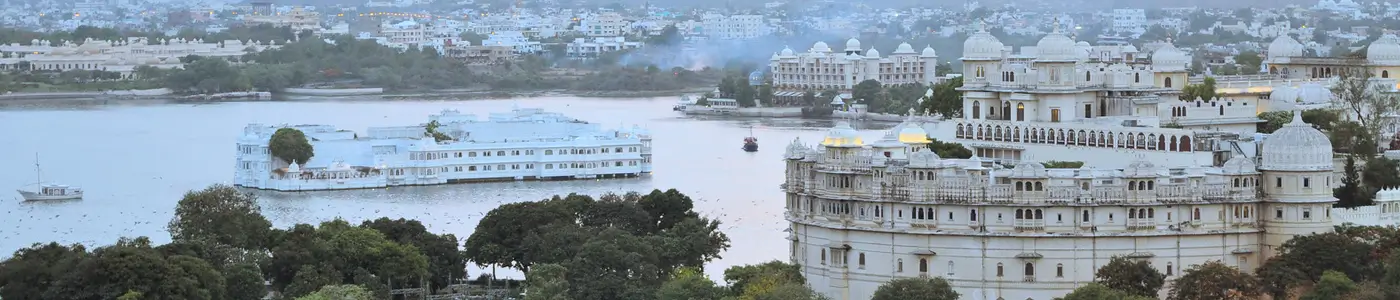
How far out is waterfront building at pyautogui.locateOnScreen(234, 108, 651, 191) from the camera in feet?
151

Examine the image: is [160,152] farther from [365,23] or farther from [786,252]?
[365,23]

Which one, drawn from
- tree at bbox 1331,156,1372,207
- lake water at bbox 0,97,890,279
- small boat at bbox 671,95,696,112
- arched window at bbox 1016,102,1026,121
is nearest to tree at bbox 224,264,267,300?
lake water at bbox 0,97,890,279

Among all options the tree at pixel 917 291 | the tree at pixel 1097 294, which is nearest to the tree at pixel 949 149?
the tree at pixel 917 291

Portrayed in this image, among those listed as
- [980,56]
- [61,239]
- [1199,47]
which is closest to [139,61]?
[1199,47]

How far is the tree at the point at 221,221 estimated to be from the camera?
2973cm

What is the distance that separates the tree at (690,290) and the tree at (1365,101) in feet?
29.2

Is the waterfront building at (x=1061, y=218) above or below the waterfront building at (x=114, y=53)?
below

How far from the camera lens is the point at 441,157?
155 feet

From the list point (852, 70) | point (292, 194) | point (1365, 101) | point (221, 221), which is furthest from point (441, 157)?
point (852, 70)

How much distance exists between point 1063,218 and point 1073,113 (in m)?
5.33

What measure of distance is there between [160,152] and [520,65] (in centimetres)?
4572

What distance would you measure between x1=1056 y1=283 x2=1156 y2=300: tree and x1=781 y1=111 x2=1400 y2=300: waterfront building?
1363 mm

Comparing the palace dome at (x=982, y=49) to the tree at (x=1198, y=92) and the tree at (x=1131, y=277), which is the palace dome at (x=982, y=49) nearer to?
the tree at (x=1198, y=92)

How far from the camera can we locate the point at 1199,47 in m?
83.9
